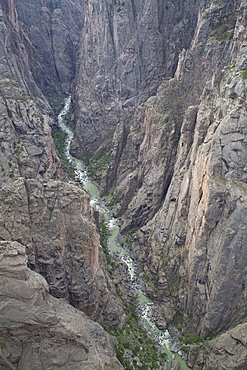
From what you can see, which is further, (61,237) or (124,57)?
(124,57)

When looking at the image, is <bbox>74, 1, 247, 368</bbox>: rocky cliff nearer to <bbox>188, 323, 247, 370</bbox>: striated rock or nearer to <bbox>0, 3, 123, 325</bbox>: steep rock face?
<bbox>188, 323, 247, 370</bbox>: striated rock

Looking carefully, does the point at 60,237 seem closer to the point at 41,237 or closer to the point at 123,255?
the point at 41,237

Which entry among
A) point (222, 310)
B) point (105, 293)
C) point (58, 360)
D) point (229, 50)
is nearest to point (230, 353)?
point (222, 310)

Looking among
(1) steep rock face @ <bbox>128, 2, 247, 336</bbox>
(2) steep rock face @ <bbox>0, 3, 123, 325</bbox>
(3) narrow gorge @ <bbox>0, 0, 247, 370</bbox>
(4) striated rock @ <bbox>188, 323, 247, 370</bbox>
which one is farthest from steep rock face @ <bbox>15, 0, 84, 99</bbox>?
(4) striated rock @ <bbox>188, 323, 247, 370</bbox>

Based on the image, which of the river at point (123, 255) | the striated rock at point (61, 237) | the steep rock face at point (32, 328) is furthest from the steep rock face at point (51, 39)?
the steep rock face at point (32, 328)

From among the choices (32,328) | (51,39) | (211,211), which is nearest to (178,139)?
(211,211)

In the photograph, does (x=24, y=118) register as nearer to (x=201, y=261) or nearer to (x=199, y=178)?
(x=199, y=178)

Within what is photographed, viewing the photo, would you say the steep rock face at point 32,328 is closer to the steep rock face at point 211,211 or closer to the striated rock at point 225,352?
the striated rock at point 225,352
